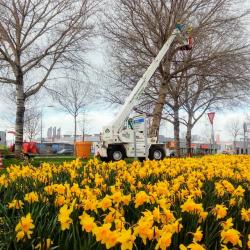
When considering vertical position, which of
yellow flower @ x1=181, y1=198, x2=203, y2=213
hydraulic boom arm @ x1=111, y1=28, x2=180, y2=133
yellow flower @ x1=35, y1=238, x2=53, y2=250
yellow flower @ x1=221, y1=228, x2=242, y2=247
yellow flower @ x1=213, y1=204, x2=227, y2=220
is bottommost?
yellow flower @ x1=35, y1=238, x2=53, y2=250

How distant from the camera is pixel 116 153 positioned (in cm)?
1691

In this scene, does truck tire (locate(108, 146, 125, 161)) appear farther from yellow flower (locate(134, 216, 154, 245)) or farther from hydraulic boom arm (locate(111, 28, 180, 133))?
yellow flower (locate(134, 216, 154, 245))

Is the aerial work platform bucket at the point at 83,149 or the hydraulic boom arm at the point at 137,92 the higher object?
the hydraulic boom arm at the point at 137,92

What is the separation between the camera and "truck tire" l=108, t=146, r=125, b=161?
1681 centimetres

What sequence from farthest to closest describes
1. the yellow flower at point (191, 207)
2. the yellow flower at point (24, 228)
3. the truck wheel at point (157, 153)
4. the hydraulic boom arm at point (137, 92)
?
the truck wheel at point (157, 153)
the hydraulic boom arm at point (137, 92)
the yellow flower at point (191, 207)
the yellow flower at point (24, 228)

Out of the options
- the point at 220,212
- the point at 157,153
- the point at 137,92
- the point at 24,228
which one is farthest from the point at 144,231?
the point at 137,92

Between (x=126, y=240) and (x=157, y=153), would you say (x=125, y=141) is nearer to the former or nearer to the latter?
(x=157, y=153)

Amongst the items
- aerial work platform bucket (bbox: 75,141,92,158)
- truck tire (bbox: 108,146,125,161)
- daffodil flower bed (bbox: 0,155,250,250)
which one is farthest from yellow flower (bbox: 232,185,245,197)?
aerial work platform bucket (bbox: 75,141,92,158)

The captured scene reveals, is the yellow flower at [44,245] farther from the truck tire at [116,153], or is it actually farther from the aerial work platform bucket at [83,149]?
the aerial work platform bucket at [83,149]

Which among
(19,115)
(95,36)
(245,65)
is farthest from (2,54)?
(245,65)

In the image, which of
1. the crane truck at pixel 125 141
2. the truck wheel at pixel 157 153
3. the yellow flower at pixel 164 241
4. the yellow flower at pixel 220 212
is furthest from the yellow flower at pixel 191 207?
the truck wheel at pixel 157 153

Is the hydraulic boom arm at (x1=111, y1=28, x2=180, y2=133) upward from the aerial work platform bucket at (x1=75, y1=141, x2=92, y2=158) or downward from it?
upward

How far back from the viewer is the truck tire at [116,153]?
16.8 m

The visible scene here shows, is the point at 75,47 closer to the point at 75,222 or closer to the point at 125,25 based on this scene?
the point at 125,25
